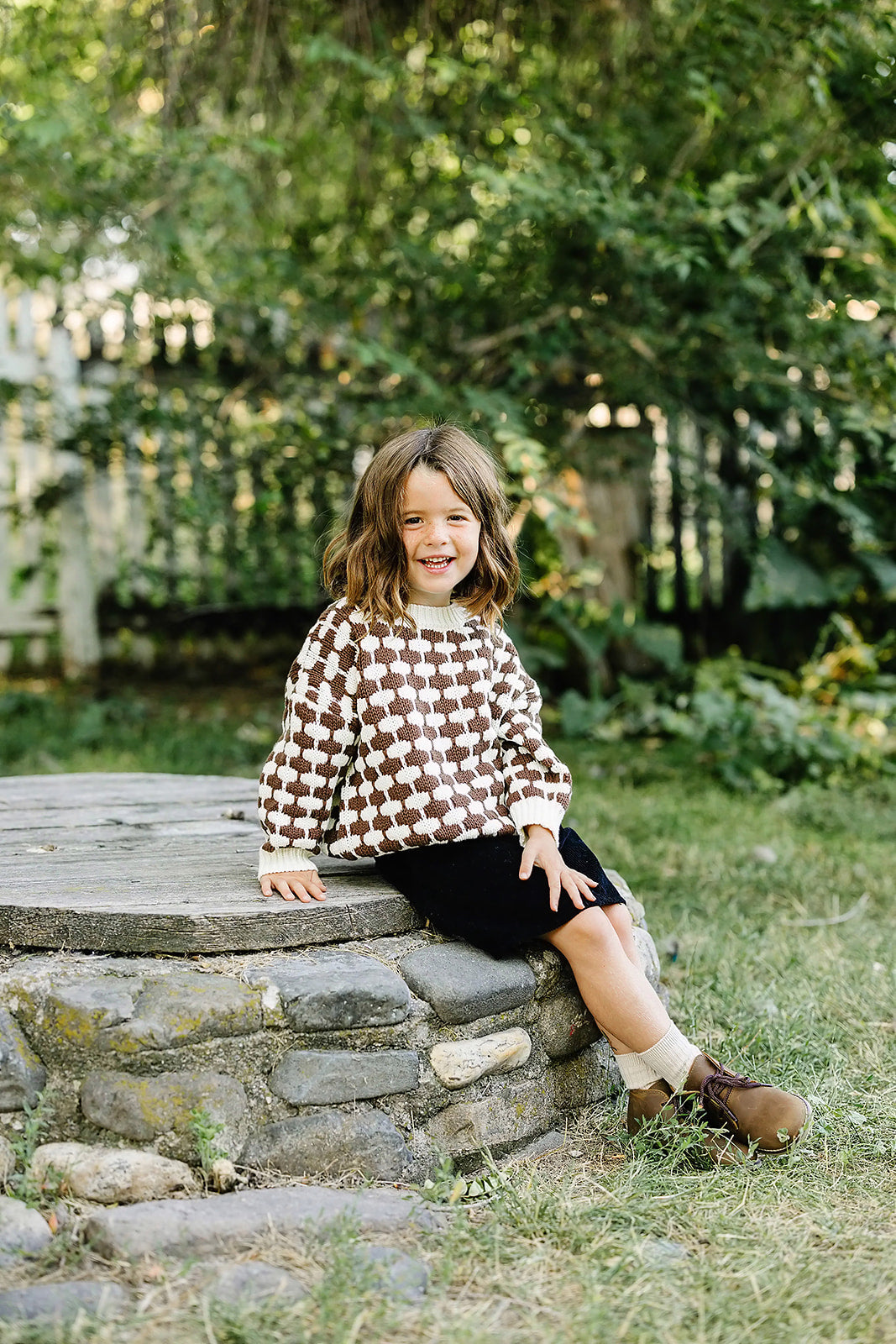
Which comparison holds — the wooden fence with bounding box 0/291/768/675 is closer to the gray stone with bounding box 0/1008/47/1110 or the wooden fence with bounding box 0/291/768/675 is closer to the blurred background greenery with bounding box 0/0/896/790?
the blurred background greenery with bounding box 0/0/896/790

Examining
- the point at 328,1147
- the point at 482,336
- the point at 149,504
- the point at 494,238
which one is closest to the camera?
the point at 328,1147

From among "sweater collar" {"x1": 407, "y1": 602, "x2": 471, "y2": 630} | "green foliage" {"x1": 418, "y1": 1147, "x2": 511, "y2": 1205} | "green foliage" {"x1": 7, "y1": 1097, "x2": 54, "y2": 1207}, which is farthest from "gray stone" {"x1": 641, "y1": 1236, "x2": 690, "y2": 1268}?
"sweater collar" {"x1": 407, "y1": 602, "x2": 471, "y2": 630}

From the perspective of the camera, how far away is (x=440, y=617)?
89.4 inches

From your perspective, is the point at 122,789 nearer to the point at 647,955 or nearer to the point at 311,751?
the point at 311,751

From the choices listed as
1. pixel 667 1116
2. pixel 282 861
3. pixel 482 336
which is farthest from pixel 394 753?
pixel 482 336

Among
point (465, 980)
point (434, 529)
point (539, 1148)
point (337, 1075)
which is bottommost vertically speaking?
point (539, 1148)

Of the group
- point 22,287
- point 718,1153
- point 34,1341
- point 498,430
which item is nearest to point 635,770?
point 498,430

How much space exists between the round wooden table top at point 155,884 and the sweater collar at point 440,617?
1.62 feet

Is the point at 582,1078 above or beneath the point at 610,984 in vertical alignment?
beneath

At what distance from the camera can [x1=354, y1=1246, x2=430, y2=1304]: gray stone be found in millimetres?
1583

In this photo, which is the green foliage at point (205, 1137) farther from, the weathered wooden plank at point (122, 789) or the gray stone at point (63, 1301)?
the weathered wooden plank at point (122, 789)

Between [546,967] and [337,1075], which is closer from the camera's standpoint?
[337,1075]

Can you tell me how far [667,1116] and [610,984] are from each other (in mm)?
244

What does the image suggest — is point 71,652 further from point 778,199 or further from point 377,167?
point 778,199
